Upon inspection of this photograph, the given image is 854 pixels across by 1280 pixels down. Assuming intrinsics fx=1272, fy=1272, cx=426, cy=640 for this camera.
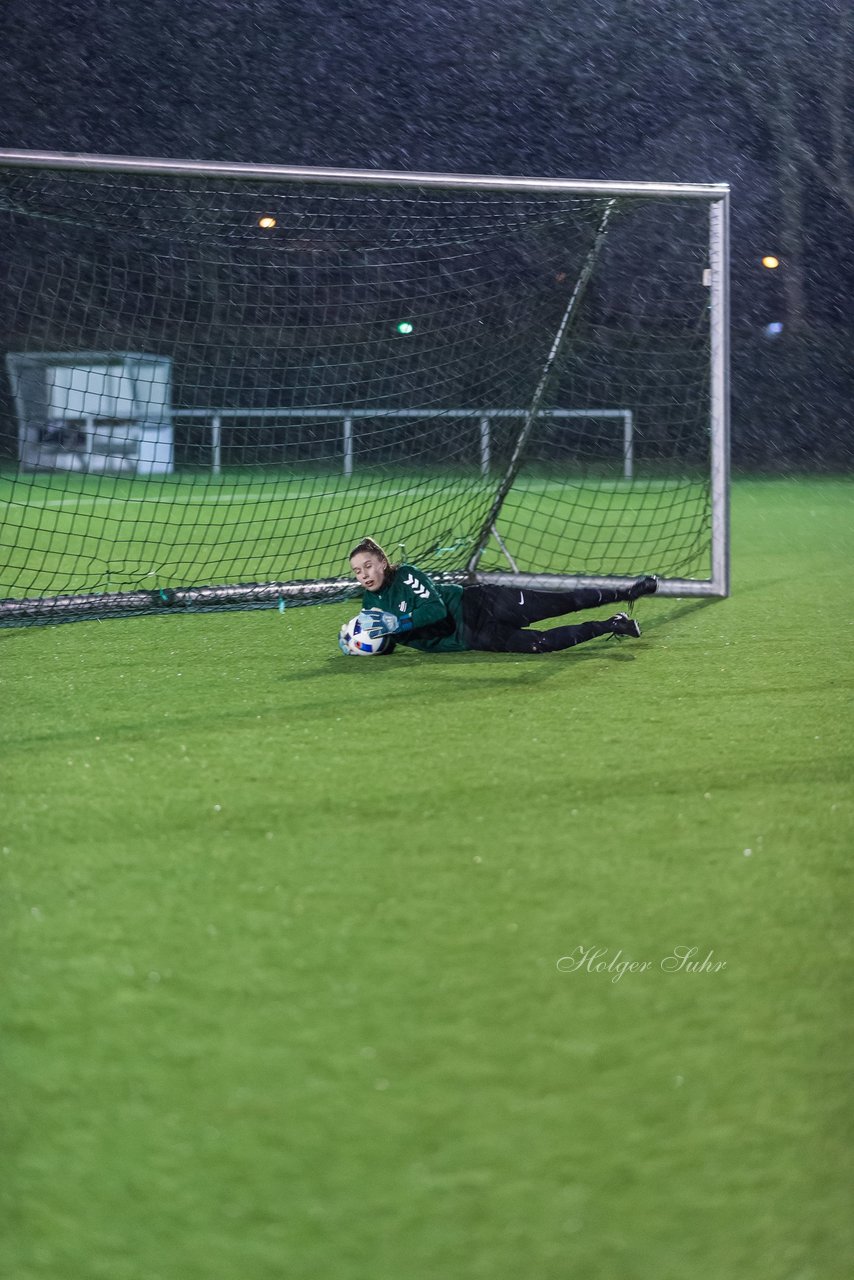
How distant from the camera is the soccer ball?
4992 millimetres

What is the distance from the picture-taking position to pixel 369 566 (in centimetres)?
476

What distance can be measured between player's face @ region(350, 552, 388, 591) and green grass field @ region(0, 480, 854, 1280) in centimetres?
74

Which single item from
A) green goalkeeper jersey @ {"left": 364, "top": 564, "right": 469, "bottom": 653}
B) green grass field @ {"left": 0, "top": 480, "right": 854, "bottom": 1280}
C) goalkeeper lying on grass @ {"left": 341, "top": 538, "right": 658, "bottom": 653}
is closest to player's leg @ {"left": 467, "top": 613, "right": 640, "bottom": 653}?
goalkeeper lying on grass @ {"left": 341, "top": 538, "right": 658, "bottom": 653}

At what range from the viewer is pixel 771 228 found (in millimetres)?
22234

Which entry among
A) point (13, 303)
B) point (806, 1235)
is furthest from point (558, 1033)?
point (13, 303)

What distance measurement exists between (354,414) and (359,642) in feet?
21.0

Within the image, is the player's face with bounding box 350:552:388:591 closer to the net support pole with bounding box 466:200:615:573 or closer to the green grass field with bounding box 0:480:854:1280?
the green grass field with bounding box 0:480:854:1280

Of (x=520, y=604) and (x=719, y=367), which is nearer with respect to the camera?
(x=520, y=604)

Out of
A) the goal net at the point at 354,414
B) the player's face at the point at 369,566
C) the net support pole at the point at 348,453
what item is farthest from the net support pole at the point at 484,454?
the player's face at the point at 369,566

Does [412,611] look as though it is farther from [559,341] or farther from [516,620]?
[559,341]

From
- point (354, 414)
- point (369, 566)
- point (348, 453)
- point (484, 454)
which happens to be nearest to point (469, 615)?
point (369, 566)

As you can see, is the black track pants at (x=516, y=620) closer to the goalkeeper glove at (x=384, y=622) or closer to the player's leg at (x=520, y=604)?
the player's leg at (x=520, y=604)

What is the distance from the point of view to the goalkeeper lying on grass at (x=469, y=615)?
4.95 metres

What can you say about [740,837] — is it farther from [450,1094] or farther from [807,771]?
[450,1094]
